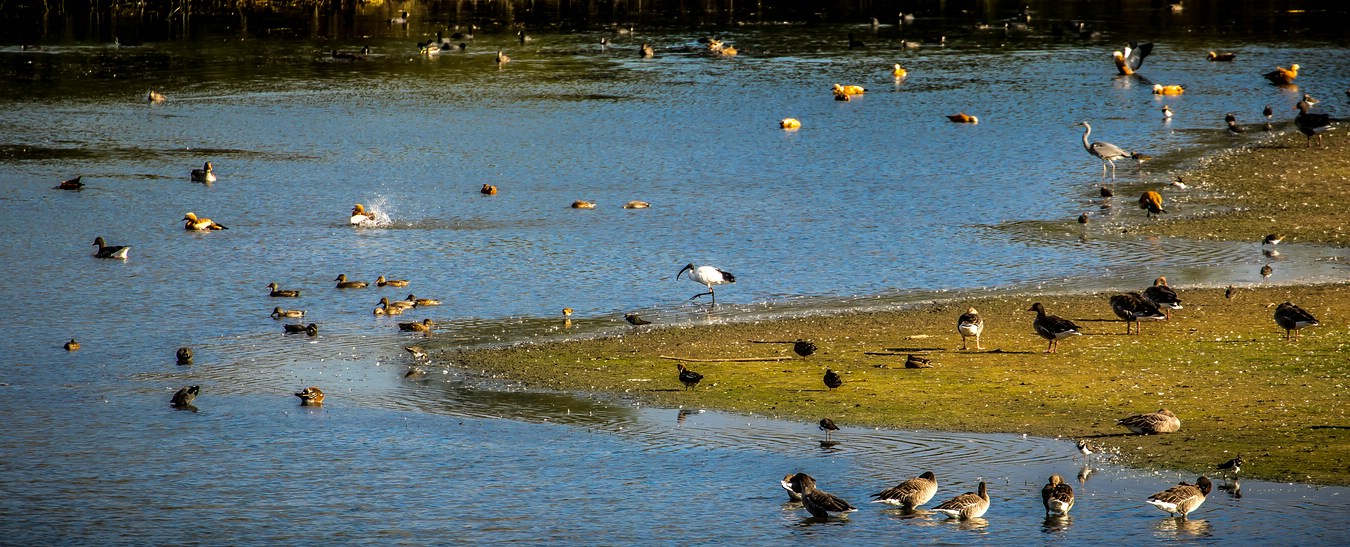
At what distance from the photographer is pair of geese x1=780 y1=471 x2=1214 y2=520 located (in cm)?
1577

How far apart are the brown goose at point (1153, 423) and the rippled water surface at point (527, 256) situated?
88 cm

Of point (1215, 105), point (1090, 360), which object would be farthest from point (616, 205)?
point (1215, 105)

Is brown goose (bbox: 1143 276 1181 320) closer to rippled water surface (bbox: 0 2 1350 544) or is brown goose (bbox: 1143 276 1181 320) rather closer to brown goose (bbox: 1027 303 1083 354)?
brown goose (bbox: 1027 303 1083 354)

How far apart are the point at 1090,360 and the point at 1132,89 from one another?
120 ft

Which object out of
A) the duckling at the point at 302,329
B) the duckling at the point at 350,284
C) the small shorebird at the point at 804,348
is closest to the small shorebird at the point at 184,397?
the duckling at the point at 302,329

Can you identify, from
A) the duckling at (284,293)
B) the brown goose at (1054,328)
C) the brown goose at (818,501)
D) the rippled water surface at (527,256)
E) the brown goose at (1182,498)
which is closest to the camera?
the brown goose at (1182,498)

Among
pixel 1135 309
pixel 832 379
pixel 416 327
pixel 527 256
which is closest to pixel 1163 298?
pixel 1135 309

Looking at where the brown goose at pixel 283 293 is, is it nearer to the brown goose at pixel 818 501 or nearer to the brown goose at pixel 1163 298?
the brown goose at pixel 818 501

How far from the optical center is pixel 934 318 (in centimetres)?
2502

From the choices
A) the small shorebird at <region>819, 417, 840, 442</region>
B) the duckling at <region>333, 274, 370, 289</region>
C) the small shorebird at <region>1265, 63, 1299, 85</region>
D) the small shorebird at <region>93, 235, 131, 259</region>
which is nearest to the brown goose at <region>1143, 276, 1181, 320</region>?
the small shorebird at <region>819, 417, 840, 442</region>

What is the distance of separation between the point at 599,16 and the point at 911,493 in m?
71.6

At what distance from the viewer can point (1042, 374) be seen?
21203mm

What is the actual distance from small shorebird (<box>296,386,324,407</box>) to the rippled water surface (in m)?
0.37

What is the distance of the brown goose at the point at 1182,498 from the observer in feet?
51.5
